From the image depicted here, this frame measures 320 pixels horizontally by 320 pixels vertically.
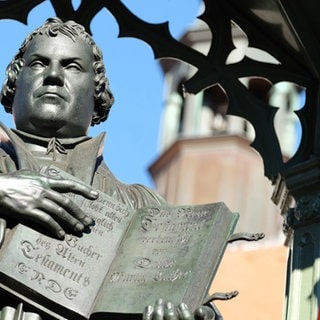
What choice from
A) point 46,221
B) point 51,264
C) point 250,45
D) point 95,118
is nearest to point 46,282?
point 51,264

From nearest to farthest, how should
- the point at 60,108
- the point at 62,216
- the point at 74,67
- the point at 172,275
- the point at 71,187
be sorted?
the point at 172,275 → the point at 62,216 → the point at 71,187 → the point at 60,108 → the point at 74,67

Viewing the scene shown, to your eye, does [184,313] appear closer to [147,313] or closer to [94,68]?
[147,313]

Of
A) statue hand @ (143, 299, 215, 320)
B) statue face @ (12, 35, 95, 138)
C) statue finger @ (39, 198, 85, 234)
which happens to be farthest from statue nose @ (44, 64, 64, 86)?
statue hand @ (143, 299, 215, 320)

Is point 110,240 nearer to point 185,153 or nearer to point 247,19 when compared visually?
point 247,19

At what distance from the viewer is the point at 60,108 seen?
7750 mm

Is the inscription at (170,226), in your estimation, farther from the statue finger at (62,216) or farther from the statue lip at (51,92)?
the statue lip at (51,92)

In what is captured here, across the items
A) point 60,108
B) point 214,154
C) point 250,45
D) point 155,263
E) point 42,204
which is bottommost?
point 155,263

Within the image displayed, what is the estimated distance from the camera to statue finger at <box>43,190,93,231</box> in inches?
284

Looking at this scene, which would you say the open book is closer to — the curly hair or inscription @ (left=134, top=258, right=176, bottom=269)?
inscription @ (left=134, top=258, right=176, bottom=269)

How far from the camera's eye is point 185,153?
52.4m

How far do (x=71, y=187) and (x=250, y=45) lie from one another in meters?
3.27

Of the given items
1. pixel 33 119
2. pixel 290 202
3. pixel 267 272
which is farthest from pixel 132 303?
pixel 267 272

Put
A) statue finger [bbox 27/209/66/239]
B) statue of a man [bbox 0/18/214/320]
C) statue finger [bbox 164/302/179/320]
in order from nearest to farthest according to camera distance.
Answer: statue finger [bbox 164/302/179/320] < statue finger [bbox 27/209/66/239] < statue of a man [bbox 0/18/214/320]

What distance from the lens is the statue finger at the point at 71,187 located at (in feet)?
24.0
